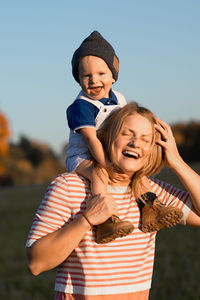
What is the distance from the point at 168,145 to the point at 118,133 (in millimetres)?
314

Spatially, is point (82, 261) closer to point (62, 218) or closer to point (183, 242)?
point (62, 218)

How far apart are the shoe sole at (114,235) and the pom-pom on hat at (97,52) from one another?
863 mm

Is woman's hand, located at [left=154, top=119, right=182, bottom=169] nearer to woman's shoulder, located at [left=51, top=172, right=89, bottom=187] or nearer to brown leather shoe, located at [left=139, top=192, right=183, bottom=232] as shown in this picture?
brown leather shoe, located at [left=139, top=192, right=183, bottom=232]

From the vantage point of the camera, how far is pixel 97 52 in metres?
2.54

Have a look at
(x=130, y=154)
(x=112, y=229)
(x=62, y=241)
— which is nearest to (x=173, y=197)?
(x=130, y=154)

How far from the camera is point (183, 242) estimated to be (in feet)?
35.2

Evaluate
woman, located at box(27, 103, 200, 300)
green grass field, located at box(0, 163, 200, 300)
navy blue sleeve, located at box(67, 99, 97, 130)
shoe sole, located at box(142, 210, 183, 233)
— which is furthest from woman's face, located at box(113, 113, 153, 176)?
green grass field, located at box(0, 163, 200, 300)

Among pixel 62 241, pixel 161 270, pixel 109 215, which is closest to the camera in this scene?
pixel 62 241

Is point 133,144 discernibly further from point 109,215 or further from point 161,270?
point 161,270

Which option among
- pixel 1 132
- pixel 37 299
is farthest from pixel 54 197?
pixel 1 132

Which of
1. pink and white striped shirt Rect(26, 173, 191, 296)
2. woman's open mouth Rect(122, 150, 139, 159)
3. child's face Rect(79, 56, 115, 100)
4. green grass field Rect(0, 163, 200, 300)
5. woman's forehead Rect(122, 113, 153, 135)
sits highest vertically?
child's face Rect(79, 56, 115, 100)

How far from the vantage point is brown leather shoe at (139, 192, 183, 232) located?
8.10 ft

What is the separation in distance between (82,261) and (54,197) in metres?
0.35

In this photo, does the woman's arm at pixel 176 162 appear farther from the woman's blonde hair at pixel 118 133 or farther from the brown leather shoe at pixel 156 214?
the brown leather shoe at pixel 156 214
